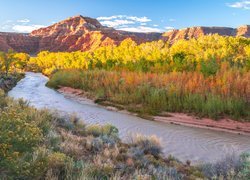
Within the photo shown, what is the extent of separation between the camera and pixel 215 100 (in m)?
15.0

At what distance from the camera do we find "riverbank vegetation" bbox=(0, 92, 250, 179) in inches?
186

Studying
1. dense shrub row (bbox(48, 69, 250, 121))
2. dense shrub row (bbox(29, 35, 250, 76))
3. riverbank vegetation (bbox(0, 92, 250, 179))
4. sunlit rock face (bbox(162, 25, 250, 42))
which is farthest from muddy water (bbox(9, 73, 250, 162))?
sunlit rock face (bbox(162, 25, 250, 42))

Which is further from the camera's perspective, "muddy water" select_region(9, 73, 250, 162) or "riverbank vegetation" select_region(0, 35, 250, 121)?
"riverbank vegetation" select_region(0, 35, 250, 121)

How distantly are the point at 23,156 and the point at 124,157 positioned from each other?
2.41 metres

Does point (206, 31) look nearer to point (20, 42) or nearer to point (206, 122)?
point (20, 42)

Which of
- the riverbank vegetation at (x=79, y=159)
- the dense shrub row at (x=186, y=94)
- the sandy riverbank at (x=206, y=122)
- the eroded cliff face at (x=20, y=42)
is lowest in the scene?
the eroded cliff face at (x=20, y=42)

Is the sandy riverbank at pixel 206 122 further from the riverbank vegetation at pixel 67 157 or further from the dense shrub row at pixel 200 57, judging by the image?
the riverbank vegetation at pixel 67 157

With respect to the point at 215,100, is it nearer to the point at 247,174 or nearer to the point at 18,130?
the point at 247,174

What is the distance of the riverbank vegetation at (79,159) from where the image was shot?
4715 mm

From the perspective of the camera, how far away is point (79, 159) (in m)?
6.54

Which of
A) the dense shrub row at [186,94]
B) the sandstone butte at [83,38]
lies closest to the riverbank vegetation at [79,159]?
the dense shrub row at [186,94]

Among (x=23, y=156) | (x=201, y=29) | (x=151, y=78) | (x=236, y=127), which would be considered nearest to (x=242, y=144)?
(x=236, y=127)

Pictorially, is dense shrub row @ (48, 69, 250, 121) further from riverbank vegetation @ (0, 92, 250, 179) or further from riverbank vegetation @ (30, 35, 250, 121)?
riverbank vegetation @ (0, 92, 250, 179)

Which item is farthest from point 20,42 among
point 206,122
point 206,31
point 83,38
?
point 206,122
